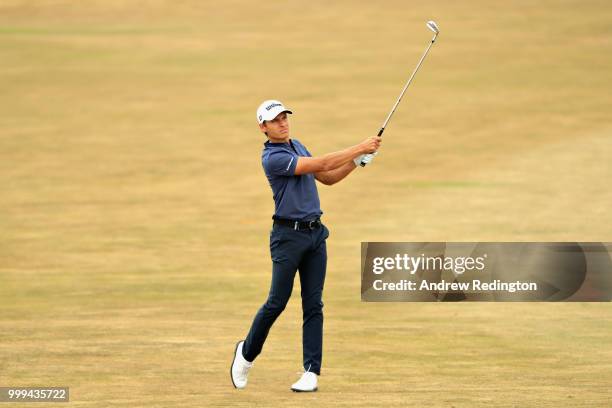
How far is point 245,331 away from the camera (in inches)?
481

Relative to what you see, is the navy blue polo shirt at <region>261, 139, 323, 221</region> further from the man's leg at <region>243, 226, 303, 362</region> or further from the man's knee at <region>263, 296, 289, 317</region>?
A: the man's knee at <region>263, 296, 289, 317</region>

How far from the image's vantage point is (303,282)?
30.5 feet

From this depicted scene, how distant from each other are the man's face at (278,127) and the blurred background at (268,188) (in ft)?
6.08

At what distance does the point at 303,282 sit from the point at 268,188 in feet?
44.6

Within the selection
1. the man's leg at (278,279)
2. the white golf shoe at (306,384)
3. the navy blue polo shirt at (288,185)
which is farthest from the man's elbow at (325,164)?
the white golf shoe at (306,384)

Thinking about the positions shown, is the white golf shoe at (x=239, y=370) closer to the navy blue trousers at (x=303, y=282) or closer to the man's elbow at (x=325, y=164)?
the navy blue trousers at (x=303, y=282)

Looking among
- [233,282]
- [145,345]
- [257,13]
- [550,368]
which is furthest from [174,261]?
[257,13]

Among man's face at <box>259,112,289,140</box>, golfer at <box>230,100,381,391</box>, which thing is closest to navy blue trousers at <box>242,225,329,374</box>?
golfer at <box>230,100,381,391</box>

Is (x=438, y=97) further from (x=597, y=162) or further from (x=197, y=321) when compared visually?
(x=197, y=321)

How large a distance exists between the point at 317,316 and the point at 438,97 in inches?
846

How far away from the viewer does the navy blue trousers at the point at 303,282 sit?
9.09m

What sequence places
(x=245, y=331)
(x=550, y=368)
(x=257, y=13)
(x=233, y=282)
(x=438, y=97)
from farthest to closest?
(x=257, y=13)
(x=438, y=97)
(x=233, y=282)
(x=245, y=331)
(x=550, y=368)

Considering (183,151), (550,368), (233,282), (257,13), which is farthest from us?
(257,13)

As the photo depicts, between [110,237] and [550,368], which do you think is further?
[110,237]
